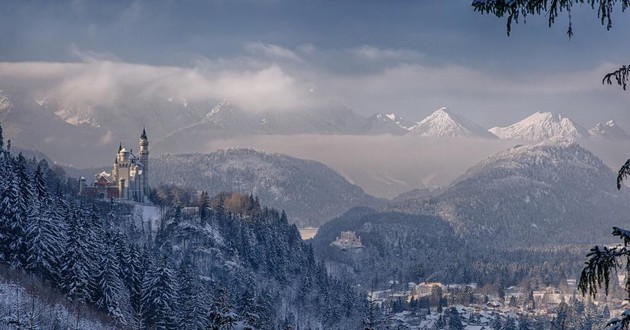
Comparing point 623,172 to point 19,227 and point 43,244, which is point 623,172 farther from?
point 19,227

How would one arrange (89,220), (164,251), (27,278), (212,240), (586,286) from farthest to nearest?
(212,240) → (164,251) → (89,220) → (27,278) → (586,286)

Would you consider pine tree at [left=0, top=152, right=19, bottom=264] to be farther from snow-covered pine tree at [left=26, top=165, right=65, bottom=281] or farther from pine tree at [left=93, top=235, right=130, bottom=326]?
pine tree at [left=93, top=235, right=130, bottom=326]

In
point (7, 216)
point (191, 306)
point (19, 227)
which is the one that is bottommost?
point (191, 306)

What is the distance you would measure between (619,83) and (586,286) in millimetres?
4266

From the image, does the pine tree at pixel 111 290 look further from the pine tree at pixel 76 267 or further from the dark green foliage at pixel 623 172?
the dark green foliage at pixel 623 172

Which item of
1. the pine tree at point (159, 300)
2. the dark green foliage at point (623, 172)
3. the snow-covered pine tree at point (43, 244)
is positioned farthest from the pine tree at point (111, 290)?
the dark green foliage at point (623, 172)

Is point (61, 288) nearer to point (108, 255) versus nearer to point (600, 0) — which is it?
point (108, 255)

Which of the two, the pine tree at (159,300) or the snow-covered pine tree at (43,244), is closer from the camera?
the snow-covered pine tree at (43,244)

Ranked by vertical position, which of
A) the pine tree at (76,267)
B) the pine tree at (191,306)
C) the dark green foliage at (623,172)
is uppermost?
the dark green foliage at (623,172)

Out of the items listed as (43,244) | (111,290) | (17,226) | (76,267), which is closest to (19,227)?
(17,226)

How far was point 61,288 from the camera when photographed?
10100 centimetres

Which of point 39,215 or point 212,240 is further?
point 212,240

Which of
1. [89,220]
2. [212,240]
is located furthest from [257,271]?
[89,220]

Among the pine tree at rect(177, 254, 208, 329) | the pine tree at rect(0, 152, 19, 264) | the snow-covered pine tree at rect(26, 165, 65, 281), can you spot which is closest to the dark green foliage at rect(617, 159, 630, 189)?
the pine tree at rect(177, 254, 208, 329)
